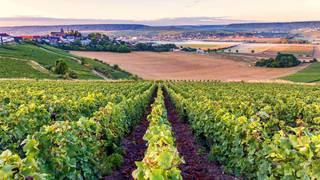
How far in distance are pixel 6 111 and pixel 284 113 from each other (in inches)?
451

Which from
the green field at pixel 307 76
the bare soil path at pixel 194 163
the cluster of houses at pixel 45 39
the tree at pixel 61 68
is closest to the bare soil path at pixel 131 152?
the bare soil path at pixel 194 163

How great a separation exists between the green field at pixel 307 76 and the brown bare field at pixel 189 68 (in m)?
2.51

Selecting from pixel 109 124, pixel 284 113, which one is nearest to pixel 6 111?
pixel 109 124

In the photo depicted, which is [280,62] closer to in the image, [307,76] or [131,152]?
[307,76]

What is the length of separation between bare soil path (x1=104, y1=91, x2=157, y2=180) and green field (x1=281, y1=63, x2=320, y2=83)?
→ 5303 centimetres

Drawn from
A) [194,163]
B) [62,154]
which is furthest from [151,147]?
[194,163]

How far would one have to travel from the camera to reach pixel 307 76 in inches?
2788

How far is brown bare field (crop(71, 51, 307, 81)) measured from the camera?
76.4 metres

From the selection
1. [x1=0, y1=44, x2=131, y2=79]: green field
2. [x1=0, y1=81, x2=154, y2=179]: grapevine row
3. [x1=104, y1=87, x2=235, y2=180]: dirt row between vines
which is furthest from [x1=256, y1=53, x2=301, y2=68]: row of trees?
[x1=0, y1=81, x2=154, y2=179]: grapevine row

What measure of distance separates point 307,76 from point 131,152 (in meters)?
63.3

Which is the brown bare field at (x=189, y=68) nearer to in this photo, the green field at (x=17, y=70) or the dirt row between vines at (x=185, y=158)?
the green field at (x=17, y=70)

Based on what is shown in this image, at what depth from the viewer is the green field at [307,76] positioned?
219 feet

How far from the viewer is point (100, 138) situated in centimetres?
1012

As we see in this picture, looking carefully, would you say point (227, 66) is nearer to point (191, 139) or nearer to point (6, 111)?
point (191, 139)
